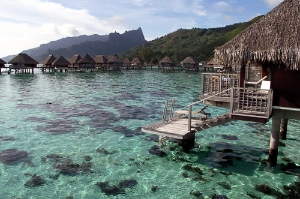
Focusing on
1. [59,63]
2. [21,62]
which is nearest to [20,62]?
[21,62]

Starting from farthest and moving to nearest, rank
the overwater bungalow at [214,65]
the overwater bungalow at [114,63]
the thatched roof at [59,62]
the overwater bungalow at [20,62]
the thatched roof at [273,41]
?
the overwater bungalow at [114,63], the thatched roof at [59,62], the overwater bungalow at [20,62], the overwater bungalow at [214,65], the thatched roof at [273,41]

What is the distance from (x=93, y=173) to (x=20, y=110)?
13606 mm

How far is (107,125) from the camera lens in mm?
15898

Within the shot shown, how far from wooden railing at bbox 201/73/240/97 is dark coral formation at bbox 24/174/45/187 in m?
7.59

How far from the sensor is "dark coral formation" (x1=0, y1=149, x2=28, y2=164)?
10.4 m

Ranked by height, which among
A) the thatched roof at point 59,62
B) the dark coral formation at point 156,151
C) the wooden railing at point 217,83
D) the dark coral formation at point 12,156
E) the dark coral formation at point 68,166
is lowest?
the dark coral formation at point 68,166

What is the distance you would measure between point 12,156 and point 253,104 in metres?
10.2

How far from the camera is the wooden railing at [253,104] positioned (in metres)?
8.62

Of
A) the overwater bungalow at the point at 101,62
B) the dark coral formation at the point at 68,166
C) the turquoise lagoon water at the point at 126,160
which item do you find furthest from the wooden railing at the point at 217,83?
the overwater bungalow at the point at 101,62

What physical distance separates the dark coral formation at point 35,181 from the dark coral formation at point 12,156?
1937mm

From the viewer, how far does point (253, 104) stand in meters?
9.45

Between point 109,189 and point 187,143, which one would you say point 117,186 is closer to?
point 109,189

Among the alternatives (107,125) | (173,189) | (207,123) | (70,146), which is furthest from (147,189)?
(107,125)

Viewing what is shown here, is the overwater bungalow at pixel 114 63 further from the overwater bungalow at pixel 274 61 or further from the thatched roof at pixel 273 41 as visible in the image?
the overwater bungalow at pixel 274 61
